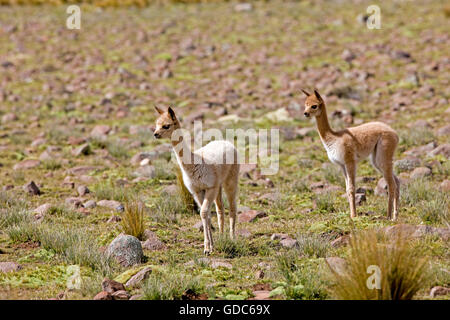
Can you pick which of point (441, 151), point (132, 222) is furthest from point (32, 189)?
point (441, 151)

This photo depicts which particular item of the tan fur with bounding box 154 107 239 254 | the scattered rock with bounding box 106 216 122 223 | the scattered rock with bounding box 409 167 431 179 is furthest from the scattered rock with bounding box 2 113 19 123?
the scattered rock with bounding box 409 167 431 179

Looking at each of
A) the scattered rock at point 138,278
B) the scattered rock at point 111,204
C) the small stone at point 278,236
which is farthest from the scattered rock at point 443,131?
the scattered rock at point 138,278

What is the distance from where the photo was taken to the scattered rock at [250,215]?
10227mm

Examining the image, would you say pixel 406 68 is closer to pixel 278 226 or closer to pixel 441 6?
pixel 441 6

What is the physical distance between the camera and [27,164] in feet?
46.6

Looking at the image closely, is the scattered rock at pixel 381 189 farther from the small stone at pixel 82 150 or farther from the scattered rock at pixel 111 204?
the small stone at pixel 82 150

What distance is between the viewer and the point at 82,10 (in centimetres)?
3478

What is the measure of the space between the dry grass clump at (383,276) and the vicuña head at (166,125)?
3.33 m

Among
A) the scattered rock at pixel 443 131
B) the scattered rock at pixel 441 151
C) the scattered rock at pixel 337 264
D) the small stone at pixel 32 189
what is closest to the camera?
the scattered rock at pixel 337 264

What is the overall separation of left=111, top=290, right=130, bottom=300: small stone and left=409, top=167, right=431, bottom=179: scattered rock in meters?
6.95

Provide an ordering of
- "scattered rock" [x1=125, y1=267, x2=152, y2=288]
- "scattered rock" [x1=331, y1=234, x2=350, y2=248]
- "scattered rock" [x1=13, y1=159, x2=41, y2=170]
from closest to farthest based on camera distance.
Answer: "scattered rock" [x1=125, y1=267, x2=152, y2=288]
"scattered rock" [x1=331, y1=234, x2=350, y2=248]
"scattered rock" [x1=13, y1=159, x2=41, y2=170]

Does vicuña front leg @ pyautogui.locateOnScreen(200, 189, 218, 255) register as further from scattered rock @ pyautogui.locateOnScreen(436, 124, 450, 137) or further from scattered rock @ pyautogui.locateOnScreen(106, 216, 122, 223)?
scattered rock @ pyautogui.locateOnScreen(436, 124, 450, 137)

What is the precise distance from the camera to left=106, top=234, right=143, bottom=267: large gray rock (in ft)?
26.1

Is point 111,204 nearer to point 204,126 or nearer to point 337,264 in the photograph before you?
point 337,264
